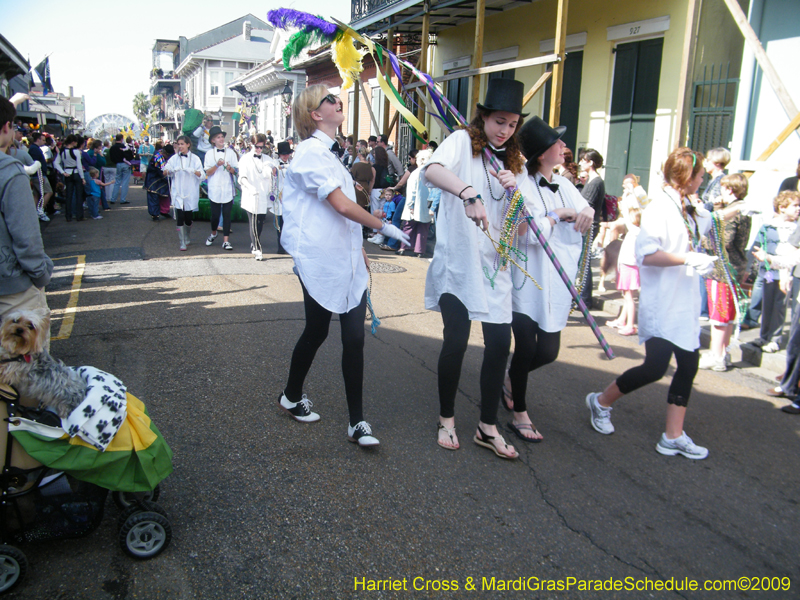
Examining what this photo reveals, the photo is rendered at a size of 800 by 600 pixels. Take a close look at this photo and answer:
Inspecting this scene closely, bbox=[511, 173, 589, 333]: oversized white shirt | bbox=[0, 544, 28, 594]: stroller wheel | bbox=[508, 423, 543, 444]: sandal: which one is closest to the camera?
bbox=[0, 544, 28, 594]: stroller wheel

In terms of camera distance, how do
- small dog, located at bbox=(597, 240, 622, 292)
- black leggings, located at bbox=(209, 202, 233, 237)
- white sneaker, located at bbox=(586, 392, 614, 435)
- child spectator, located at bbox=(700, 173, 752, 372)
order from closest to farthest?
white sneaker, located at bbox=(586, 392, 614, 435) → child spectator, located at bbox=(700, 173, 752, 372) → small dog, located at bbox=(597, 240, 622, 292) → black leggings, located at bbox=(209, 202, 233, 237)

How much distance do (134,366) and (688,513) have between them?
12.8 ft

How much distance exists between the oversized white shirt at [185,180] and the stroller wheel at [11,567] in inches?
332

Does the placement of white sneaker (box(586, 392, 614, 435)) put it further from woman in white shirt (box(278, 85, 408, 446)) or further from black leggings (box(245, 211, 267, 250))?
black leggings (box(245, 211, 267, 250))

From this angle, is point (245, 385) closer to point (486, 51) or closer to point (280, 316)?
point (280, 316)

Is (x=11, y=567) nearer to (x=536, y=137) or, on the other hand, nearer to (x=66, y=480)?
(x=66, y=480)

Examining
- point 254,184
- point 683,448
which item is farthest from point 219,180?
point 683,448

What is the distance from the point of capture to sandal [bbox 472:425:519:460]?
11.6 ft

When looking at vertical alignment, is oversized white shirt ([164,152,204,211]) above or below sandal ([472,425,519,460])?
above

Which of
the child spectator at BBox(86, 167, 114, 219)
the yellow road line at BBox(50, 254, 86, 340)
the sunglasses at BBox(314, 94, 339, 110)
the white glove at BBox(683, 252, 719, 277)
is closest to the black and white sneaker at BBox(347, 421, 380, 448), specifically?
the sunglasses at BBox(314, 94, 339, 110)

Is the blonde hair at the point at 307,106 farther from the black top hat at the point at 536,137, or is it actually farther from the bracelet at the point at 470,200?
the black top hat at the point at 536,137

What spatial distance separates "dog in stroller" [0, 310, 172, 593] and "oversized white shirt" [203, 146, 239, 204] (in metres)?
7.88

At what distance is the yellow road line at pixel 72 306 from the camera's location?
18.5 ft

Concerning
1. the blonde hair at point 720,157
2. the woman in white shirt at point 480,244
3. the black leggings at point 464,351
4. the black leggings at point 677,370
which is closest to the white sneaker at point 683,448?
the black leggings at point 677,370
